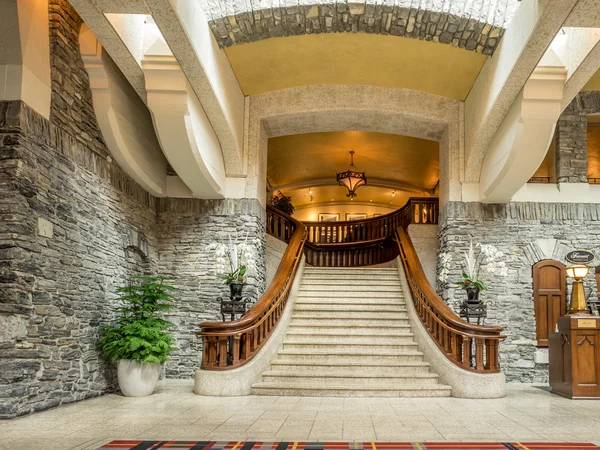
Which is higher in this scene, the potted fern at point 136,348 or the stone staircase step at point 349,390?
the potted fern at point 136,348

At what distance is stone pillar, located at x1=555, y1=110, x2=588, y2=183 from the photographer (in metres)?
9.55

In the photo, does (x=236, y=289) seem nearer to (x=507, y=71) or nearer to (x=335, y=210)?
(x=507, y=71)

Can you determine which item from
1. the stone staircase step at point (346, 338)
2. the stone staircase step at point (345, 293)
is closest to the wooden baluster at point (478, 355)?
the stone staircase step at point (346, 338)

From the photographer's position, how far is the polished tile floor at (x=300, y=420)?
4363 mm

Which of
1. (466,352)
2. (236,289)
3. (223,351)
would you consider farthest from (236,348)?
(466,352)

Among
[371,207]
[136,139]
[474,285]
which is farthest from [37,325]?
[371,207]

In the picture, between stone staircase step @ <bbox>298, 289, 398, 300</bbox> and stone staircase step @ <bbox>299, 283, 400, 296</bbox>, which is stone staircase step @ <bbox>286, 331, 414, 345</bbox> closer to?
stone staircase step @ <bbox>298, 289, 398, 300</bbox>

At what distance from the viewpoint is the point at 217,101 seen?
7465mm

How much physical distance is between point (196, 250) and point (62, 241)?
135 inches

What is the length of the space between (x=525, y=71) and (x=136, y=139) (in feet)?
16.7

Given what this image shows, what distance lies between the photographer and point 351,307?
9.39 m

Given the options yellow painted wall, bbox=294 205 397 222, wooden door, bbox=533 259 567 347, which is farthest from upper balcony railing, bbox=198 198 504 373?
yellow painted wall, bbox=294 205 397 222

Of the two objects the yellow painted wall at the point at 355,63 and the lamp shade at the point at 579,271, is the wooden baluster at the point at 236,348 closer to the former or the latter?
the yellow painted wall at the point at 355,63

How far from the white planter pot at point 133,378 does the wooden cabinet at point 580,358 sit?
16.7 ft
